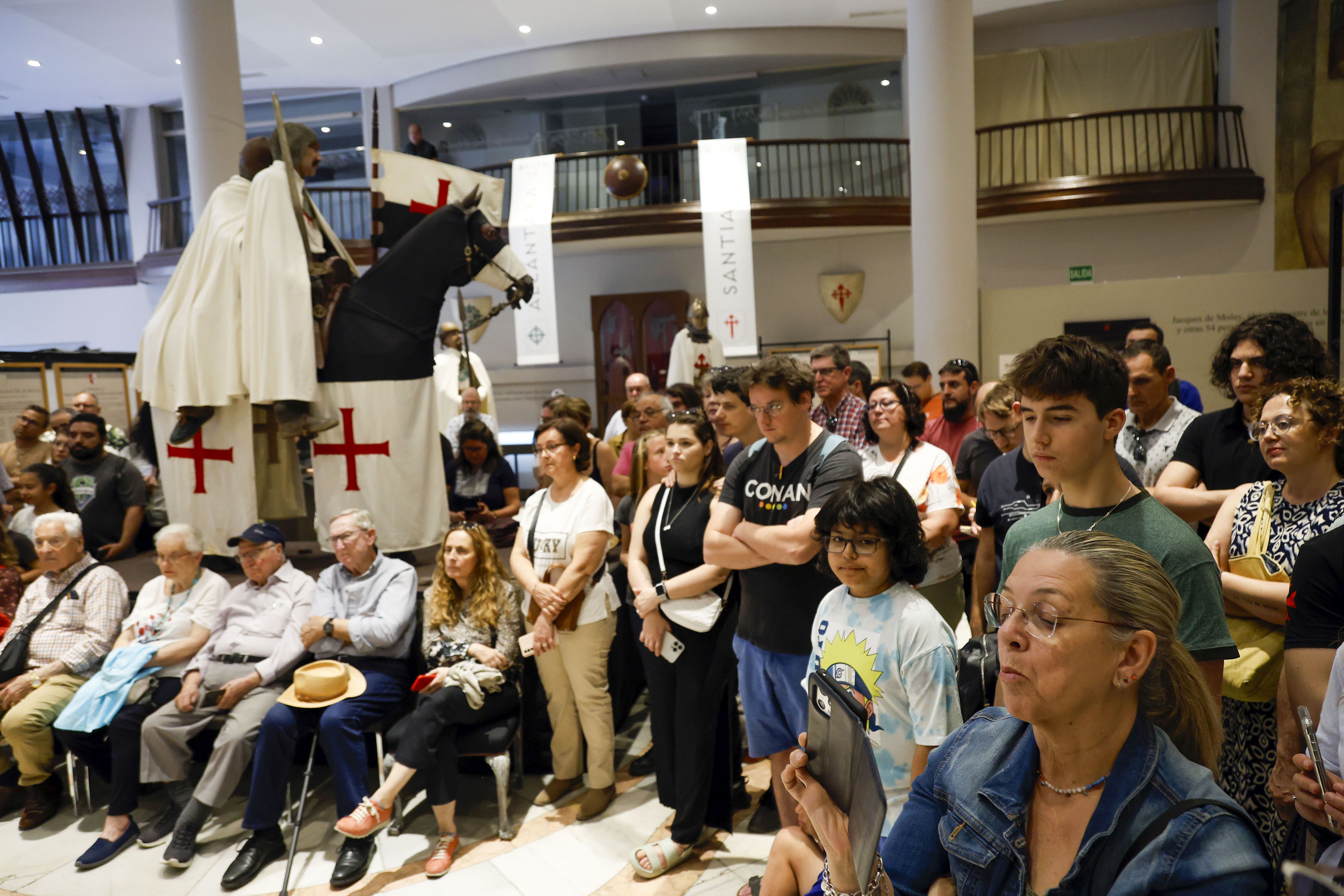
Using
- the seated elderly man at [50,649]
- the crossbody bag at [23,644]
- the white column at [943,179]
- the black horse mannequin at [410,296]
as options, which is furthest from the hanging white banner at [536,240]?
the crossbody bag at [23,644]

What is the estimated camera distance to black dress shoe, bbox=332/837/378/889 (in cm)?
331

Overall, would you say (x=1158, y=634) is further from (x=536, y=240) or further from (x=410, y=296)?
(x=536, y=240)

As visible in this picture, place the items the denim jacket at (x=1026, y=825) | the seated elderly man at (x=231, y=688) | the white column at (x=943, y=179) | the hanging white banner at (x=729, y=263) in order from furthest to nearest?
the hanging white banner at (x=729, y=263) < the white column at (x=943, y=179) < the seated elderly man at (x=231, y=688) < the denim jacket at (x=1026, y=825)

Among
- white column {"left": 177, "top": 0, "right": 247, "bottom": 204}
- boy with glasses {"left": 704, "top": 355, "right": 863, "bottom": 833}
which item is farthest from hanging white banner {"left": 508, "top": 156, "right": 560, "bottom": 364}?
boy with glasses {"left": 704, "top": 355, "right": 863, "bottom": 833}

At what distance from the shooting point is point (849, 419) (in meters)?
4.68

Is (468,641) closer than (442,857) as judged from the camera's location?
No

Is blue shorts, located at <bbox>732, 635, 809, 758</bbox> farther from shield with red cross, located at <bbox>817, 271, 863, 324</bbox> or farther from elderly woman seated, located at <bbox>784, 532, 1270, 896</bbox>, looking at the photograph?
shield with red cross, located at <bbox>817, 271, 863, 324</bbox>

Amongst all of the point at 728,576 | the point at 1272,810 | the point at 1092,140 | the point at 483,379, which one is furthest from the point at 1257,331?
the point at 1092,140

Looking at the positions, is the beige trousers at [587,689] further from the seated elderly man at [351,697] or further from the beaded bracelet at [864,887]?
the beaded bracelet at [864,887]

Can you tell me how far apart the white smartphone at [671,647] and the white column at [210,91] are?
6112mm

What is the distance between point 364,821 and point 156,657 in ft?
4.44

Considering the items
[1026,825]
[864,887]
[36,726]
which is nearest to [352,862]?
[36,726]

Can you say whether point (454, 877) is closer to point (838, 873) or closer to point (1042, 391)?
point (838, 873)

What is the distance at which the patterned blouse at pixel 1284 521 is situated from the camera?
215 cm
